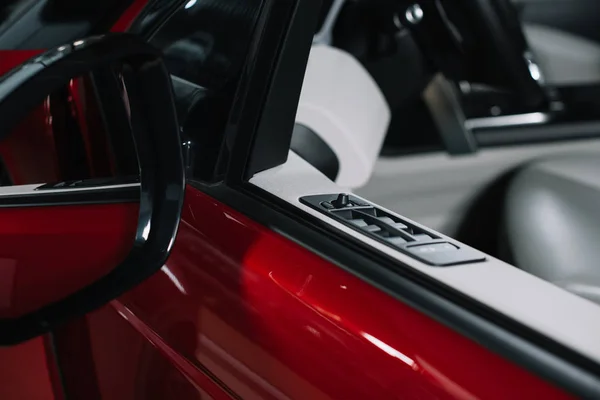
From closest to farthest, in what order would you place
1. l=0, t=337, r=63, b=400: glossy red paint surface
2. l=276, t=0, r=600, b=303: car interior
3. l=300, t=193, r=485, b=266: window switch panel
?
l=300, t=193, r=485, b=266: window switch panel → l=0, t=337, r=63, b=400: glossy red paint surface → l=276, t=0, r=600, b=303: car interior

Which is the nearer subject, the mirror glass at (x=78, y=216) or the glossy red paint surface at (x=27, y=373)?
the mirror glass at (x=78, y=216)

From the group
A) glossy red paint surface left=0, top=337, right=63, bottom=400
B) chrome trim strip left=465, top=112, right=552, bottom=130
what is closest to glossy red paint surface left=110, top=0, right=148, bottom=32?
glossy red paint surface left=0, top=337, right=63, bottom=400

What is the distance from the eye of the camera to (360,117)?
159 cm

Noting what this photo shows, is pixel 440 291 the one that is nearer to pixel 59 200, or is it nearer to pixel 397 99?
pixel 59 200

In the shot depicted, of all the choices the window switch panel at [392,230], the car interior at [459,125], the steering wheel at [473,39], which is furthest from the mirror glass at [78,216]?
the steering wheel at [473,39]

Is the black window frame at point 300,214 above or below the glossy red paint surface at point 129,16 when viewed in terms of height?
below

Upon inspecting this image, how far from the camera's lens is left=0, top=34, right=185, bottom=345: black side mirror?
935 millimetres

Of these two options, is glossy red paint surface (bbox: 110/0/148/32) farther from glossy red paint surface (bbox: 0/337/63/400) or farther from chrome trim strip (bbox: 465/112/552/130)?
chrome trim strip (bbox: 465/112/552/130)

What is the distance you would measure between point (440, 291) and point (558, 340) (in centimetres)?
13

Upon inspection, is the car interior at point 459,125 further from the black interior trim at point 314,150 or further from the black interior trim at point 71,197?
the black interior trim at point 71,197

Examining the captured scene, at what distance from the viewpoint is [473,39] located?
1908mm

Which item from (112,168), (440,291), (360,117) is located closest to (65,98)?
(112,168)

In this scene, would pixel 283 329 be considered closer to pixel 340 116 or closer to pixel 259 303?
pixel 259 303

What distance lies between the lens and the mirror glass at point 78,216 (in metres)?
1.09
